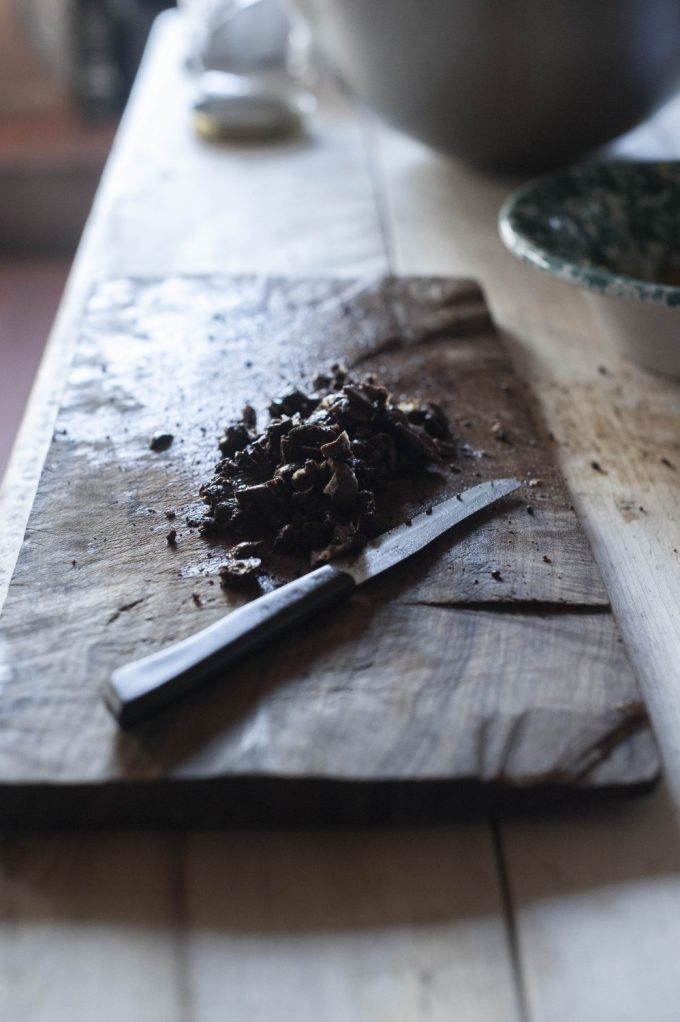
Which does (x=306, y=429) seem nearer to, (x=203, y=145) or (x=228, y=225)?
(x=228, y=225)

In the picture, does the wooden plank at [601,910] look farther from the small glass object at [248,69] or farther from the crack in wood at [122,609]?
the small glass object at [248,69]

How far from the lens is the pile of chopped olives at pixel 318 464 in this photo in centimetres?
80

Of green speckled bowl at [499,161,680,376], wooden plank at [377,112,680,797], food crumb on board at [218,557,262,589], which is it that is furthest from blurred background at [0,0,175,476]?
food crumb on board at [218,557,262,589]

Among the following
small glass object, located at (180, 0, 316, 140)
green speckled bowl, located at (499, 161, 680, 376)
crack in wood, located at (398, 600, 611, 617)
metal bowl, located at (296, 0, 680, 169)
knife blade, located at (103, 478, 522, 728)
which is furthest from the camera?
small glass object, located at (180, 0, 316, 140)

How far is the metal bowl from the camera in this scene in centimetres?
130

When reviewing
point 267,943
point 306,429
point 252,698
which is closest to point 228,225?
point 306,429

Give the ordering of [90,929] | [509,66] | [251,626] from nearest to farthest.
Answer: [90,929] → [251,626] → [509,66]

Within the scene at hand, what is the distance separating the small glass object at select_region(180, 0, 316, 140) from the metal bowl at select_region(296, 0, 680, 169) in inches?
13.4

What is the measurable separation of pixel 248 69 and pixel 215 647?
1.88 metres

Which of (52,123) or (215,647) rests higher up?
(215,647)

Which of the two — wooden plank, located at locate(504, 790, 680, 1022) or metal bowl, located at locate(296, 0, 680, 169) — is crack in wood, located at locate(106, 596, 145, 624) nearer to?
wooden plank, located at locate(504, 790, 680, 1022)

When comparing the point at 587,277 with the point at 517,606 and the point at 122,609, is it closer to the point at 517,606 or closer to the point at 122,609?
the point at 517,606

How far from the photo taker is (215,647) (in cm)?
65

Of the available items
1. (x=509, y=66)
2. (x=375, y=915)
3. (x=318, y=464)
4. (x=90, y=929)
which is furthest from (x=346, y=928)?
(x=509, y=66)
